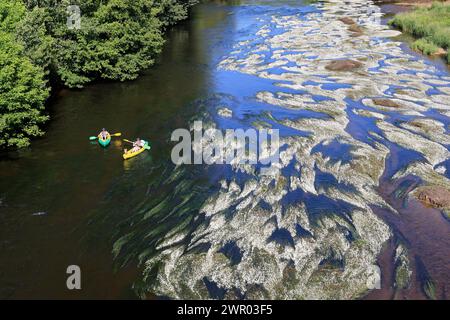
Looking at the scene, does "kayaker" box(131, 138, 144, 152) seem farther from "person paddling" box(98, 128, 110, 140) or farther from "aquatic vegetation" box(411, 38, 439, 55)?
"aquatic vegetation" box(411, 38, 439, 55)

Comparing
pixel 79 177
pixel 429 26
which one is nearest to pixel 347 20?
pixel 429 26

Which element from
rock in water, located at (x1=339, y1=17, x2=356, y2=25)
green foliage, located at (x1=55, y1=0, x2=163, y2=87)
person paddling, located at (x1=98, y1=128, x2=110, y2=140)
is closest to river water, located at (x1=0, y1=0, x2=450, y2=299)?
person paddling, located at (x1=98, y1=128, x2=110, y2=140)

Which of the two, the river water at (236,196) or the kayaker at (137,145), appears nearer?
the river water at (236,196)

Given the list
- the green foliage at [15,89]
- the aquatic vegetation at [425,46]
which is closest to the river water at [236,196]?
the green foliage at [15,89]

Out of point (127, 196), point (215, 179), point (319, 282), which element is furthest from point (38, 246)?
point (319, 282)

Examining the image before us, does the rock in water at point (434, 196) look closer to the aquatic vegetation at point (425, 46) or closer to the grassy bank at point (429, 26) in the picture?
the grassy bank at point (429, 26)
